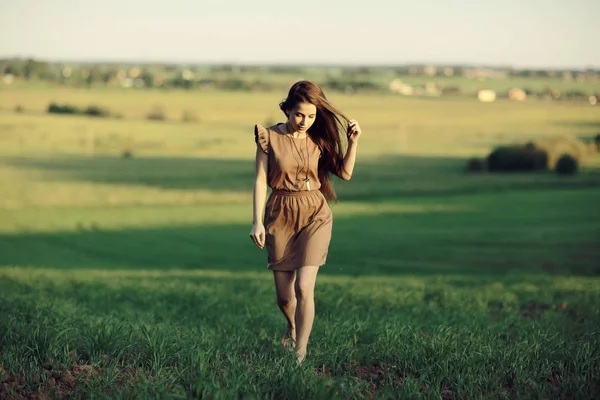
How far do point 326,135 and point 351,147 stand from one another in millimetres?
203

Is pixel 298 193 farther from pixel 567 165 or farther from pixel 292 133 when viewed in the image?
pixel 567 165

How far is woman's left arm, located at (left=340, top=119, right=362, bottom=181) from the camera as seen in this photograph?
20.1ft

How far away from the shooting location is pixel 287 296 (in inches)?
251

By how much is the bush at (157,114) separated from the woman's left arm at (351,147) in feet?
82.1

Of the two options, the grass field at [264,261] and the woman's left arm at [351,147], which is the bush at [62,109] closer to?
the grass field at [264,261]

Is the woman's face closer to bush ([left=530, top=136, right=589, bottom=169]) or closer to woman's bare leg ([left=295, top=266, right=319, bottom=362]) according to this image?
woman's bare leg ([left=295, top=266, right=319, bottom=362])

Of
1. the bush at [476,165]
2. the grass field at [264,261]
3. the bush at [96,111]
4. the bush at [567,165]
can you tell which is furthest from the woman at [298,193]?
the bush at [96,111]

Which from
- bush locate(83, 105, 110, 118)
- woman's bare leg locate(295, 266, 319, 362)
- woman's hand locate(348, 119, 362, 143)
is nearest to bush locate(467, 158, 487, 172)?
bush locate(83, 105, 110, 118)

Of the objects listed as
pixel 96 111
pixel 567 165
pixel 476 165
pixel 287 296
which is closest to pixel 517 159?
pixel 476 165

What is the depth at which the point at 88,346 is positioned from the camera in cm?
603

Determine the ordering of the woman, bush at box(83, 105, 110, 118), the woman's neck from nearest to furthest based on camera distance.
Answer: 1. the woman
2. the woman's neck
3. bush at box(83, 105, 110, 118)

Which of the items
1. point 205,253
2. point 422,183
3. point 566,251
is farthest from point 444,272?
point 422,183

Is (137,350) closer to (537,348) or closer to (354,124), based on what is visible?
(354,124)

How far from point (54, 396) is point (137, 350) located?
984 mm
